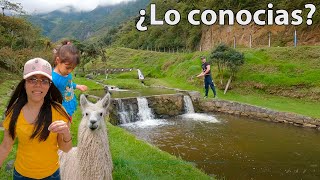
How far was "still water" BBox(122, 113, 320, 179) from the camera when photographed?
9.06m

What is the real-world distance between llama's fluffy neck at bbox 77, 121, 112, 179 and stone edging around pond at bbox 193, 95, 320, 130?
41.6 feet

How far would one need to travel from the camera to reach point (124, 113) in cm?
1750

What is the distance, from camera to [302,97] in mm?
18016

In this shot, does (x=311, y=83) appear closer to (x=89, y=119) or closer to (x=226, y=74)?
(x=226, y=74)

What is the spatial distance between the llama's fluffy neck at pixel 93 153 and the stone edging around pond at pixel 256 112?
1268cm

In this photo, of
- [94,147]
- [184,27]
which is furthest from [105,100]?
[184,27]

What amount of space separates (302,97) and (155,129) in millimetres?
8841

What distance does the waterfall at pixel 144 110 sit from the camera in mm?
17859

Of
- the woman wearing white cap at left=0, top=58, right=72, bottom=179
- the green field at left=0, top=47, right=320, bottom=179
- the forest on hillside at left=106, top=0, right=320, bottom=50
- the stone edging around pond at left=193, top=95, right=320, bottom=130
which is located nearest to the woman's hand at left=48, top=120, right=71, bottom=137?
the woman wearing white cap at left=0, top=58, right=72, bottom=179

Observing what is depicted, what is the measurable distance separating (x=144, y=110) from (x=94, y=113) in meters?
14.9

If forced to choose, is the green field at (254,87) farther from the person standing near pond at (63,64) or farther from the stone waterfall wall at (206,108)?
the person standing near pond at (63,64)

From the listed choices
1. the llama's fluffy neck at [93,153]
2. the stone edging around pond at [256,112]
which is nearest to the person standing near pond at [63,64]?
the llama's fluffy neck at [93,153]

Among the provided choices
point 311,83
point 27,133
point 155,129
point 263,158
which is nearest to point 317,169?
point 263,158

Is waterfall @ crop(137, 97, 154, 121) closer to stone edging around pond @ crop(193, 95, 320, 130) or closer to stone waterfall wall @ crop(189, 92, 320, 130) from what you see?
stone waterfall wall @ crop(189, 92, 320, 130)
